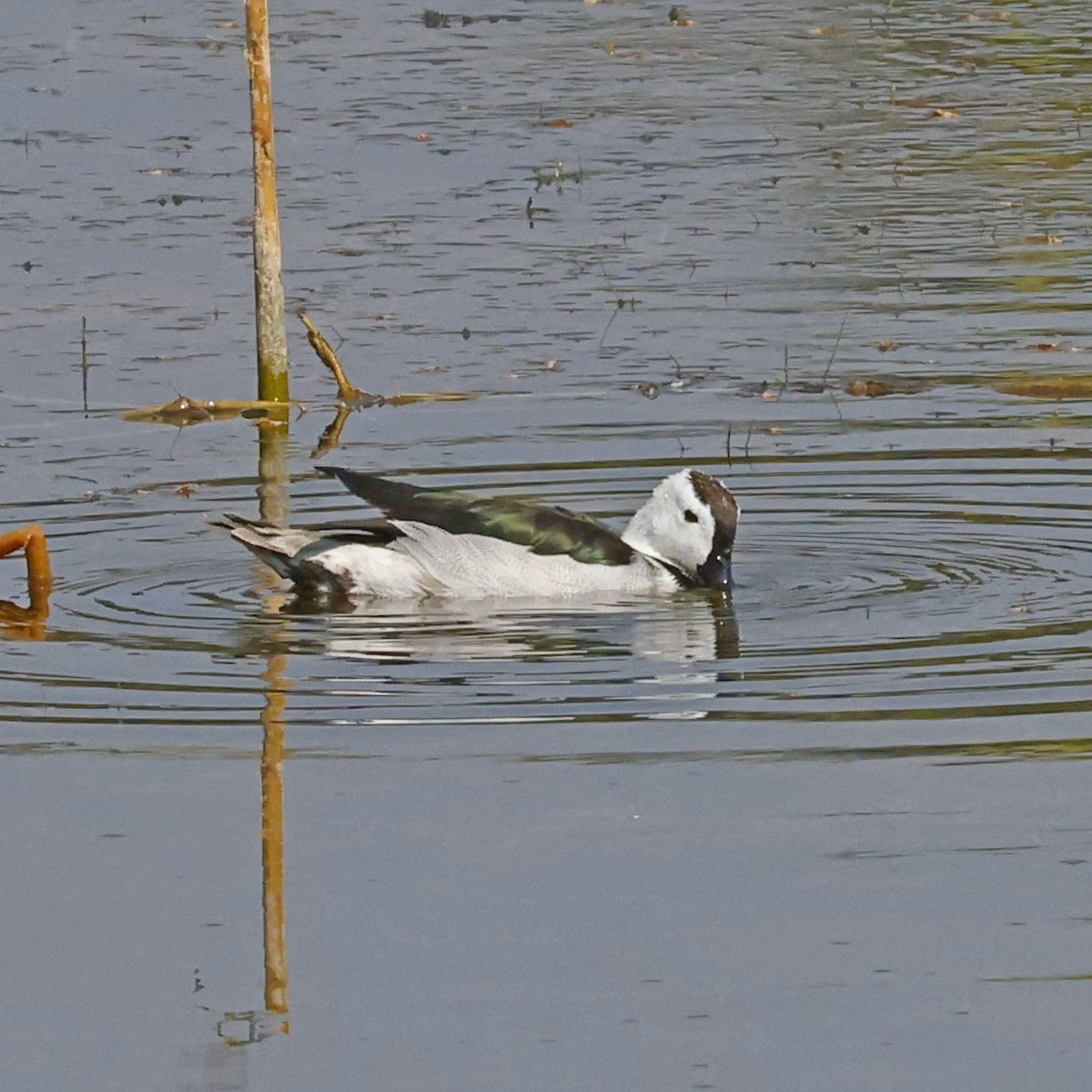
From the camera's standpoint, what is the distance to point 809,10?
101ft

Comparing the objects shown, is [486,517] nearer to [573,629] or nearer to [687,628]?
[573,629]

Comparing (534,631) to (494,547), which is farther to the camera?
(494,547)

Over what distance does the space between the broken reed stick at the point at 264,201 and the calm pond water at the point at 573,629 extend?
53 centimetres

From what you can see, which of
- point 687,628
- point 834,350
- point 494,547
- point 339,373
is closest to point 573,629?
point 687,628

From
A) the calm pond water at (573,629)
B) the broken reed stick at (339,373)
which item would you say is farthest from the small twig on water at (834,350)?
the broken reed stick at (339,373)

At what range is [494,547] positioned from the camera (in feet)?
38.0

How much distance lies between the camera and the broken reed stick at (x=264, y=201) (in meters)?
14.3

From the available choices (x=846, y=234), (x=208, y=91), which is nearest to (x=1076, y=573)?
(x=846, y=234)

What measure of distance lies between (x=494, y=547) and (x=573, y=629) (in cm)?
65

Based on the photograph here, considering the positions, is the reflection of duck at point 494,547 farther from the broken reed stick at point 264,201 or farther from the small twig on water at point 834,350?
the small twig on water at point 834,350

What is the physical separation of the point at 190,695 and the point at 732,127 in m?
14.9

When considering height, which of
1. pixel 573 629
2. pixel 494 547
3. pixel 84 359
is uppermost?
pixel 494 547

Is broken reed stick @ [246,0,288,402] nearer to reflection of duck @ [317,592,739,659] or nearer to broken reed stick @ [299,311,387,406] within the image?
broken reed stick @ [299,311,387,406]

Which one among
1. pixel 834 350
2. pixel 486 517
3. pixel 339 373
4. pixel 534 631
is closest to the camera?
pixel 534 631
